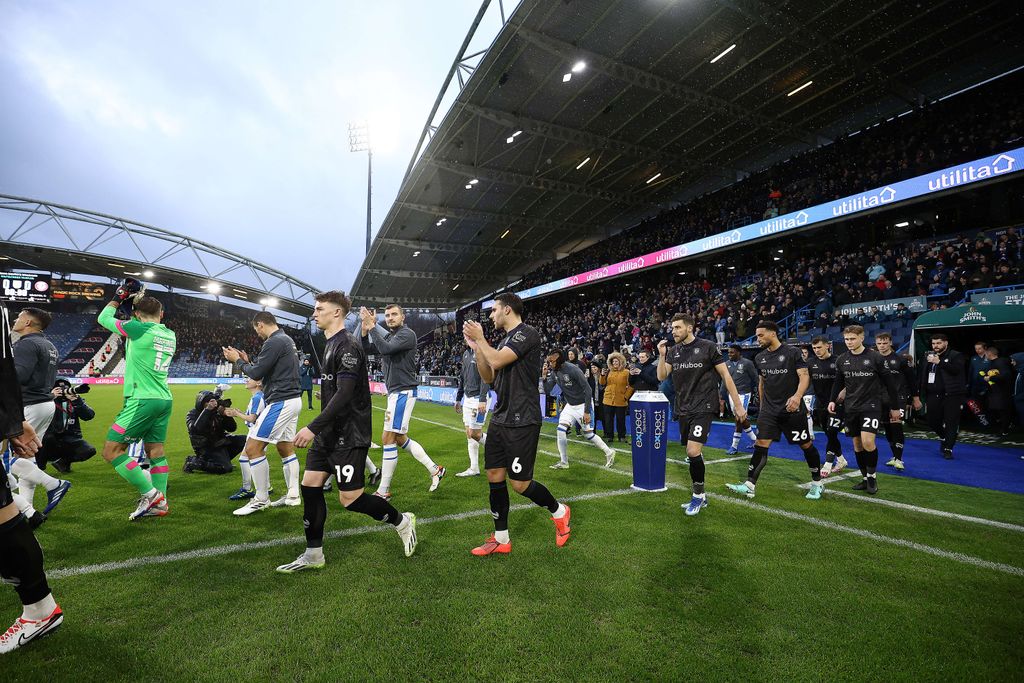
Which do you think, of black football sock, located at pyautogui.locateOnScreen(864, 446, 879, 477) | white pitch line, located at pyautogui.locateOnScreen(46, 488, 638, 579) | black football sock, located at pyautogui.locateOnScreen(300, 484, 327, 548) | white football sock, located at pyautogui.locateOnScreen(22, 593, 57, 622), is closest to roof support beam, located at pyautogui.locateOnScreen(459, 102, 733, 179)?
white pitch line, located at pyautogui.locateOnScreen(46, 488, 638, 579)

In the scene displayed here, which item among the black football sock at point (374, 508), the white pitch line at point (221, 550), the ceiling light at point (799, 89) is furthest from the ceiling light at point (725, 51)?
the black football sock at point (374, 508)

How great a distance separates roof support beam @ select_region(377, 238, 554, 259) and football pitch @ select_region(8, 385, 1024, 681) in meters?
25.5

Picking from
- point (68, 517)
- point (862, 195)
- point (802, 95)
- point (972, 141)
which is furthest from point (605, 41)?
point (68, 517)

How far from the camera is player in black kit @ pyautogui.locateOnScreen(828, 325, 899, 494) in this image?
593cm

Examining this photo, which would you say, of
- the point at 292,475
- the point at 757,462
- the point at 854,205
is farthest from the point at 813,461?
the point at 854,205

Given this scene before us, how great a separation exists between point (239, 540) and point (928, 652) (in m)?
4.97

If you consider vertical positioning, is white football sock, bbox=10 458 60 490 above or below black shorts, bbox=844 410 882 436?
below

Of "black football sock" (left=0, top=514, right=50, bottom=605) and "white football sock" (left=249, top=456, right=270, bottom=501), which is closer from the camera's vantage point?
"black football sock" (left=0, top=514, right=50, bottom=605)

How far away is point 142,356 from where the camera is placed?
4664 mm

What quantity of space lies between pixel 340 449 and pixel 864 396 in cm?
641

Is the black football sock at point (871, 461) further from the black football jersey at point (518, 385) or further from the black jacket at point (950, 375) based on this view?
the black football jersey at point (518, 385)

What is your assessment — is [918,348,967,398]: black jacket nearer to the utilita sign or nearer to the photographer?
the utilita sign

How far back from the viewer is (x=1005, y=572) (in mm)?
3508

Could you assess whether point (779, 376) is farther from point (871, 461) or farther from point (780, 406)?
point (871, 461)
